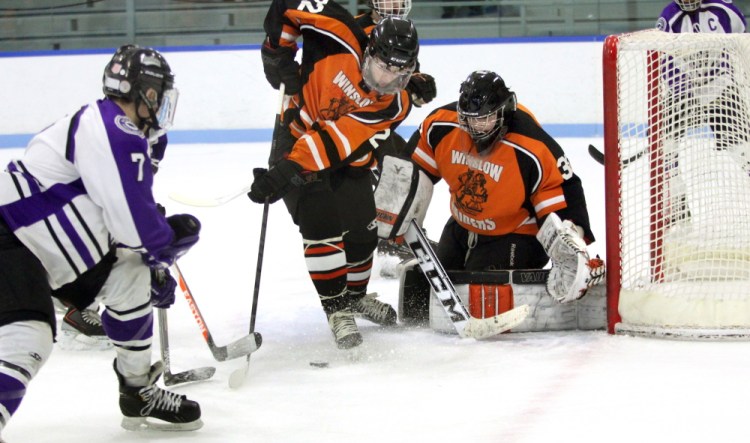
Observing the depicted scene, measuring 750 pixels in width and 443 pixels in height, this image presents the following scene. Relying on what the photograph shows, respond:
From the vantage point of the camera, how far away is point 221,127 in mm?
7859

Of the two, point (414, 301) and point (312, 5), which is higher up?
point (312, 5)

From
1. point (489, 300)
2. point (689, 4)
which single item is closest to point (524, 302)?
point (489, 300)

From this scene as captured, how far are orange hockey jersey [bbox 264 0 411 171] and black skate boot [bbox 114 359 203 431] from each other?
0.83 meters

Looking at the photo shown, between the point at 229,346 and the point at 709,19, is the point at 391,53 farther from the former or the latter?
the point at 709,19

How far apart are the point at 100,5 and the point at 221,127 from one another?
1645mm

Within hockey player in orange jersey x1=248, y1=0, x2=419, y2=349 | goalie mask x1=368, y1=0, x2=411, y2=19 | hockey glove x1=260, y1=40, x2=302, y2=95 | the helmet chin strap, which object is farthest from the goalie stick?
the helmet chin strap

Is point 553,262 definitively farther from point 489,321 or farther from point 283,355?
point 283,355

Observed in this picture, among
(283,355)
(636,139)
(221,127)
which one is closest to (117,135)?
(283,355)

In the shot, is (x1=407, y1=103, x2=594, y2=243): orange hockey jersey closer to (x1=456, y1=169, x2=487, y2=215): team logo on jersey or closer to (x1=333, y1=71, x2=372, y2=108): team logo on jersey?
(x1=456, y1=169, x2=487, y2=215): team logo on jersey

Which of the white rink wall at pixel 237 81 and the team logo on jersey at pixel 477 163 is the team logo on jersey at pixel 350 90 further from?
the white rink wall at pixel 237 81

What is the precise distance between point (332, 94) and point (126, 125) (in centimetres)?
105

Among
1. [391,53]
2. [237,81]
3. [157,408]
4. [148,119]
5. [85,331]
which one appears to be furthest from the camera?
[237,81]

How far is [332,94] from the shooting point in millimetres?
2834

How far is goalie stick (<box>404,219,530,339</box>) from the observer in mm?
2672
